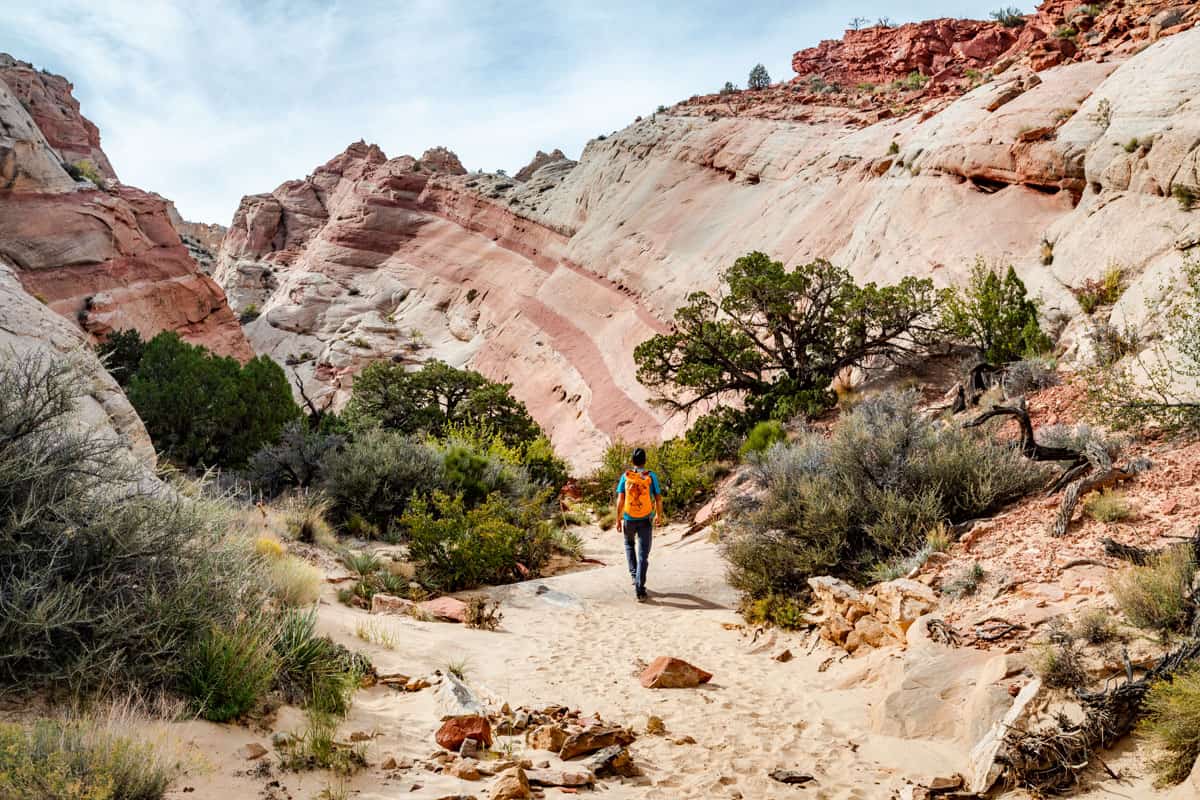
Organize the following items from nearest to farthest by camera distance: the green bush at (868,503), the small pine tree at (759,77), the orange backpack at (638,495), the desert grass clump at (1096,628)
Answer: the desert grass clump at (1096,628) < the green bush at (868,503) < the orange backpack at (638,495) < the small pine tree at (759,77)

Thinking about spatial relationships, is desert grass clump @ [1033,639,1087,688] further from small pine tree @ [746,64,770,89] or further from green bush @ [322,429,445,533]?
small pine tree @ [746,64,770,89]

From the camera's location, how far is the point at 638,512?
9.86m

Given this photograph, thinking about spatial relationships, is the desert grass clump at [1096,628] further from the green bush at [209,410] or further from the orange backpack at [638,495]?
the green bush at [209,410]

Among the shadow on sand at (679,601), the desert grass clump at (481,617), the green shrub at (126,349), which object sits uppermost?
the green shrub at (126,349)

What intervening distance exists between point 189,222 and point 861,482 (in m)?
91.2

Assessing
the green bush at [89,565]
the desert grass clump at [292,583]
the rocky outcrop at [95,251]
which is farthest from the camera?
the rocky outcrop at [95,251]

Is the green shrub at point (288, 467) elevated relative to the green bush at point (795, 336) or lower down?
lower down

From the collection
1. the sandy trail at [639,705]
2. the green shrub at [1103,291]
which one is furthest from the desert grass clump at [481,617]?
the green shrub at [1103,291]

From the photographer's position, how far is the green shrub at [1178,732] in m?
3.49

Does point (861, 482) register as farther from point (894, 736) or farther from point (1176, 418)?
point (894, 736)

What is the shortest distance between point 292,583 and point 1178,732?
6.24 meters

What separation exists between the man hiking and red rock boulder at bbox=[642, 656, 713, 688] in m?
3.44

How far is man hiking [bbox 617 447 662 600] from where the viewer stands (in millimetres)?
9742

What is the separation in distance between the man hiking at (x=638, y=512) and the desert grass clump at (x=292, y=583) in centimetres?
406
